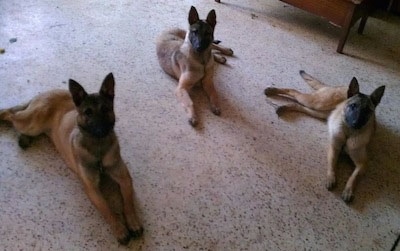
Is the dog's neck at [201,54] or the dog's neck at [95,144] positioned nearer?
the dog's neck at [95,144]

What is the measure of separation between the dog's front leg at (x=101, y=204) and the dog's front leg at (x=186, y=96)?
0.72m

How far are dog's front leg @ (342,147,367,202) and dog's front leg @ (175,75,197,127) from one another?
861 mm

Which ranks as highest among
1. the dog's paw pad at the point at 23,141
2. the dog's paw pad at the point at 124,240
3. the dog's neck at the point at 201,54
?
the dog's neck at the point at 201,54

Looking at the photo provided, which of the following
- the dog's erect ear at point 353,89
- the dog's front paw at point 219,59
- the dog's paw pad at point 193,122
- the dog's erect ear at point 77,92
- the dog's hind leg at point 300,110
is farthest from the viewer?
the dog's front paw at point 219,59

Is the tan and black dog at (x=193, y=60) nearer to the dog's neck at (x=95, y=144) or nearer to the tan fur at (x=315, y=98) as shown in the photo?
the tan fur at (x=315, y=98)

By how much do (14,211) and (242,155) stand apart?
113 centimetres

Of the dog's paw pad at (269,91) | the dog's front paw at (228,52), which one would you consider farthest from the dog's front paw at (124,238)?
the dog's front paw at (228,52)

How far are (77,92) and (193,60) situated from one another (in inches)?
38.9

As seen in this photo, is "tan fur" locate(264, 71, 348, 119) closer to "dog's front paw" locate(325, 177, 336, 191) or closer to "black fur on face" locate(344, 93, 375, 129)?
"black fur on face" locate(344, 93, 375, 129)

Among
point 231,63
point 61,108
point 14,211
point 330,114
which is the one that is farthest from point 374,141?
point 14,211

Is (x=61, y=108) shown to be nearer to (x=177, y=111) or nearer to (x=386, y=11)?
(x=177, y=111)

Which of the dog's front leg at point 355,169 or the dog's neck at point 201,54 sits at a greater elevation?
the dog's neck at point 201,54

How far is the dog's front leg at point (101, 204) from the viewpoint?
1.69 m

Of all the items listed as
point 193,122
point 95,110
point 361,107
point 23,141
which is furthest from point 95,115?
point 361,107
